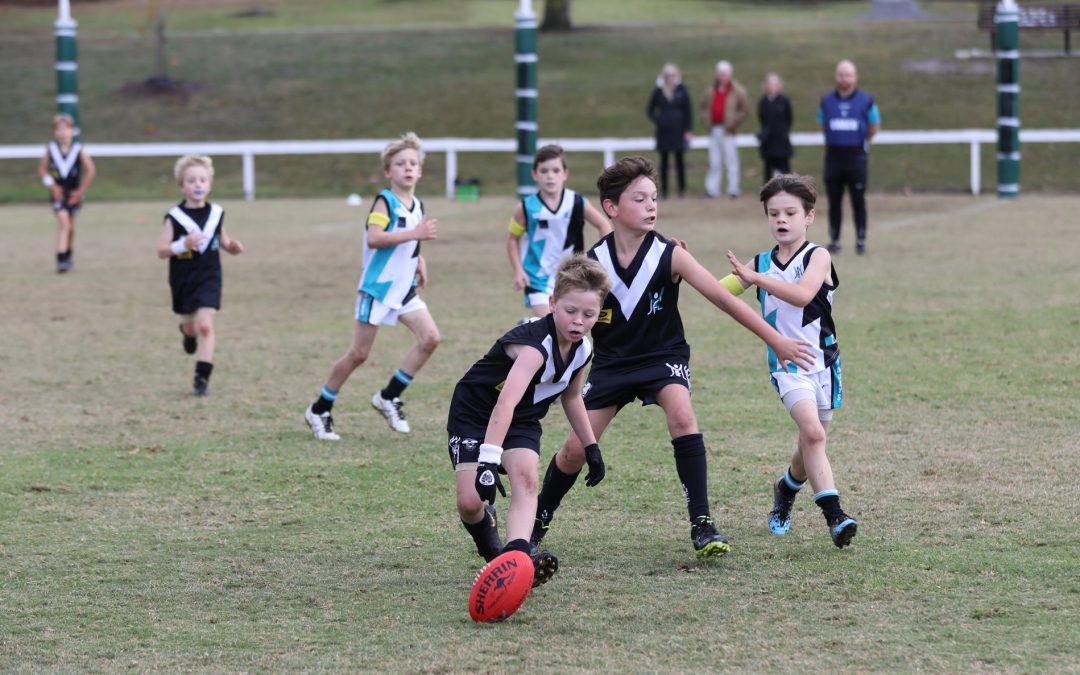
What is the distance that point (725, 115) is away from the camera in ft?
79.5

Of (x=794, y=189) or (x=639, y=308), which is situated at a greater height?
(x=794, y=189)

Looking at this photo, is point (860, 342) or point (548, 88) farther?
point (548, 88)

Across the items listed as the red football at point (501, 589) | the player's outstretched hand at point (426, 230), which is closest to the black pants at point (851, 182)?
the player's outstretched hand at point (426, 230)

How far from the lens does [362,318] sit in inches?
360

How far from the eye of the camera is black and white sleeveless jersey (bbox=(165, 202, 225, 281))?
10570mm

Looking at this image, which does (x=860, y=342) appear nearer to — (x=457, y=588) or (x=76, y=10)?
(x=457, y=588)

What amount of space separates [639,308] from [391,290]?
3.21m

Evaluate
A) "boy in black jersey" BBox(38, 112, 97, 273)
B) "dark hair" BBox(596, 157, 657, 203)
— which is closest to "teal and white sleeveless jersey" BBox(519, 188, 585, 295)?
"dark hair" BBox(596, 157, 657, 203)

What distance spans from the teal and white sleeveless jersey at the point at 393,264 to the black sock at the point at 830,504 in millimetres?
3733

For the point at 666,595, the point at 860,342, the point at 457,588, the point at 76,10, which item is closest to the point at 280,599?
the point at 457,588

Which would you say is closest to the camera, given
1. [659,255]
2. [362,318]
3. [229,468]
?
[659,255]

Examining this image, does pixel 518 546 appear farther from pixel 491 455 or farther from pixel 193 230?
pixel 193 230

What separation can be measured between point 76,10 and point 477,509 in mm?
52606

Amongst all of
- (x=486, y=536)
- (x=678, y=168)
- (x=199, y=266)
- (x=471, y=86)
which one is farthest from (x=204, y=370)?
(x=471, y=86)
